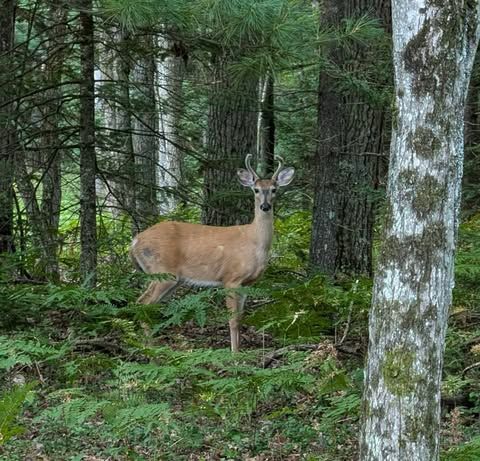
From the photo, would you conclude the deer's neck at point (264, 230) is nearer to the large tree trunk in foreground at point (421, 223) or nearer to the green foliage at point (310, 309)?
the green foliage at point (310, 309)

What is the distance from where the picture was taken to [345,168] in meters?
9.52

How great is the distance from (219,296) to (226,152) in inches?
107

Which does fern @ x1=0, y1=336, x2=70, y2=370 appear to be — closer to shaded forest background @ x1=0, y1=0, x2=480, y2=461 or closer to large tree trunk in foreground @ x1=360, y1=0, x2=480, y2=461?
shaded forest background @ x1=0, y1=0, x2=480, y2=461

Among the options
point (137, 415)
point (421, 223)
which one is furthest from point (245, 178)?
point (421, 223)

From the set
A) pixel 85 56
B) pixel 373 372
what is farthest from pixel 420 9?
pixel 85 56

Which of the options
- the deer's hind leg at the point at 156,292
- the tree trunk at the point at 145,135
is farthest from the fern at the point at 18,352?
the deer's hind leg at the point at 156,292

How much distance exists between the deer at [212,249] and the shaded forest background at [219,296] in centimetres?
40

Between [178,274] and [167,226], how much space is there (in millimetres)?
577

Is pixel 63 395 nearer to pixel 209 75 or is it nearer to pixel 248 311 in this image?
pixel 248 311

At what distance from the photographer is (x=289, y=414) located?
252 inches

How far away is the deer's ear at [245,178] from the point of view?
380 inches

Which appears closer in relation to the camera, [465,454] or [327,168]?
[465,454]

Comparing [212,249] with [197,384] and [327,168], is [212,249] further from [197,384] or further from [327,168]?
[197,384]

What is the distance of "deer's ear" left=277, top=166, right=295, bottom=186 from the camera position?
9.87m
